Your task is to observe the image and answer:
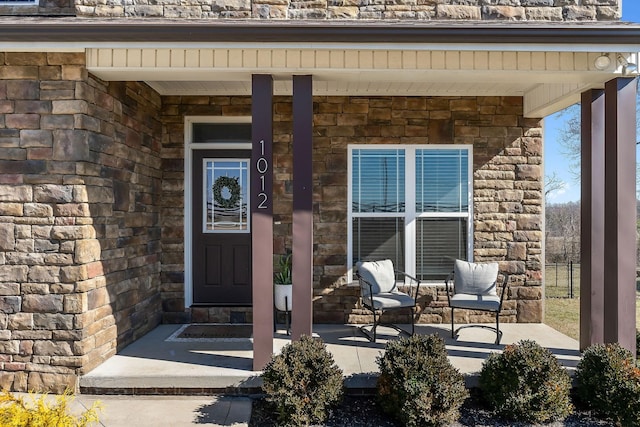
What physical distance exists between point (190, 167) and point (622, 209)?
4.62m

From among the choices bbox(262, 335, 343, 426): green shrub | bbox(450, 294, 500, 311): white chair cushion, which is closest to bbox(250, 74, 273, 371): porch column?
bbox(262, 335, 343, 426): green shrub

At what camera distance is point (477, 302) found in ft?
15.9

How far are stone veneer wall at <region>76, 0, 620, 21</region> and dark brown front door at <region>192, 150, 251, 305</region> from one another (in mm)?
1784

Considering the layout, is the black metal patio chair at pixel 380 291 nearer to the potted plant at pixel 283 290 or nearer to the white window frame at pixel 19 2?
the potted plant at pixel 283 290

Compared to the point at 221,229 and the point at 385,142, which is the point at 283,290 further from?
the point at 385,142

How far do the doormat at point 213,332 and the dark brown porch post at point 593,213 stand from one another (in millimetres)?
3499

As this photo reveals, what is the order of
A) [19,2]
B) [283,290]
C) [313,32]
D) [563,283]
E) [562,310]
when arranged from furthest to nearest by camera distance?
1. [563,283]
2. [562,310]
3. [283,290]
4. [19,2]
5. [313,32]

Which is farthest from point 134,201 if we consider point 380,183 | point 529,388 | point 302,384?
point 529,388

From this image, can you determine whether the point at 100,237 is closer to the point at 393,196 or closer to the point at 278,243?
the point at 278,243

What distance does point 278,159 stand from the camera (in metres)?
5.54

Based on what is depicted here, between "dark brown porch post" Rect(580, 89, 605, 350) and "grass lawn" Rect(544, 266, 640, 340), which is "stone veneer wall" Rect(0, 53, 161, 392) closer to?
"dark brown porch post" Rect(580, 89, 605, 350)

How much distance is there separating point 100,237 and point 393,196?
10.9 ft

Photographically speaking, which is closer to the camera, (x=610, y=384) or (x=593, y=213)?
(x=610, y=384)

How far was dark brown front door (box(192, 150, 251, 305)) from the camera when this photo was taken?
5637 millimetres
